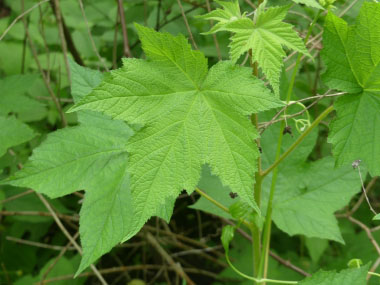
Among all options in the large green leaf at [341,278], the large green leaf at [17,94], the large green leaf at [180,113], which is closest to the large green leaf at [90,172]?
the large green leaf at [180,113]

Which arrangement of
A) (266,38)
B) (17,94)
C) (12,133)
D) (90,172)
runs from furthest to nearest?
(17,94) → (12,133) → (90,172) → (266,38)

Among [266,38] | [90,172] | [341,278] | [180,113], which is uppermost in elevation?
[266,38]

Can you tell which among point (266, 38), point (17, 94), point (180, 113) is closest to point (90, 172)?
point (180, 113)

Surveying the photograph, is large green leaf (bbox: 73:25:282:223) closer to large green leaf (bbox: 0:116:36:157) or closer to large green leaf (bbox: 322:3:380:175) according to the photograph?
large green leaf (bbox: 322:3:380:175)

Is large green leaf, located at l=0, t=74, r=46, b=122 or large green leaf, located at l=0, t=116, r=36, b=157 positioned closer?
large green leaf, located at l=0, t=116, r=36, b=157

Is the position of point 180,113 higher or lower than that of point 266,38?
lower

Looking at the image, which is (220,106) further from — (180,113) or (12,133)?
(12,133)

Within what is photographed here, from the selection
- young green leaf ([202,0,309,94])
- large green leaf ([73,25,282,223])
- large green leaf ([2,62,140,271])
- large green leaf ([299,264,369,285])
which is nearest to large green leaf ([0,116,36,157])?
large green leaf ([2,62,140,271])

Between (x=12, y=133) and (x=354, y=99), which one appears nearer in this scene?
(x=354, y=99)
